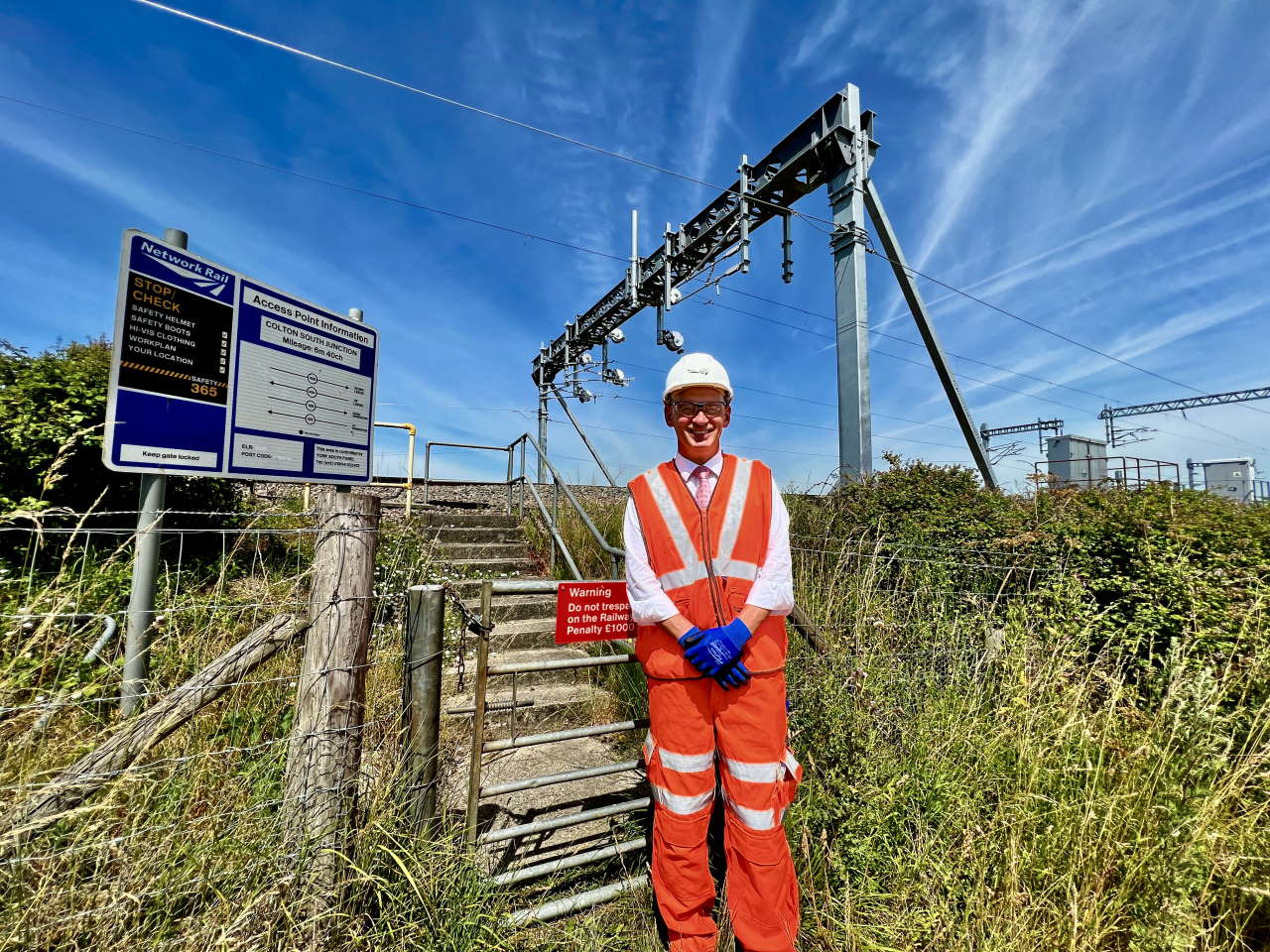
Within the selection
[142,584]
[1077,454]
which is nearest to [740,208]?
[142,584]

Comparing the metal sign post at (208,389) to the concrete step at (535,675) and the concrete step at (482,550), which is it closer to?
the concrete step at (535,675)

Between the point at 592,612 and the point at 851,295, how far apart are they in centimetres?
740

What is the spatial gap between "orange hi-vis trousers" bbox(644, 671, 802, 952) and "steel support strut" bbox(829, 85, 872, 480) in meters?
6.29

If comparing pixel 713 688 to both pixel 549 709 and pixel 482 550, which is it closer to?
pixel 549 709

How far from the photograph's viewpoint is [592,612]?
87.6 inches

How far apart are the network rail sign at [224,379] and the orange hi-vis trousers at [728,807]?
6.43 ft

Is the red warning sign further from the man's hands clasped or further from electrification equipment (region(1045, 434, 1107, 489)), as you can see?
electrification equipment (region(1045, 434, 1107, 489))

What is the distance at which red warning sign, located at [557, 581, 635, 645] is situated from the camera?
2164 millimetres

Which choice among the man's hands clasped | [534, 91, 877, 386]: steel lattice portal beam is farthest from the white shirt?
[534, 91, 877, 386]: steel lattice portal beam

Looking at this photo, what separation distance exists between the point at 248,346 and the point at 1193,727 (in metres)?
4.45

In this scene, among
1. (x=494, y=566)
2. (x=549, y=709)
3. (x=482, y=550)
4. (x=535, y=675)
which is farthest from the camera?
(x=482, y=550)

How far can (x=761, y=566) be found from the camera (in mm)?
2078

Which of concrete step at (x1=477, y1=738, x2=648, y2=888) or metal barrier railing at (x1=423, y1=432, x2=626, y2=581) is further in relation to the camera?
metal barrier railing at (x1=423, y1=432, x2=626, y2=581)

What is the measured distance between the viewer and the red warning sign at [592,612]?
7.10 ft
